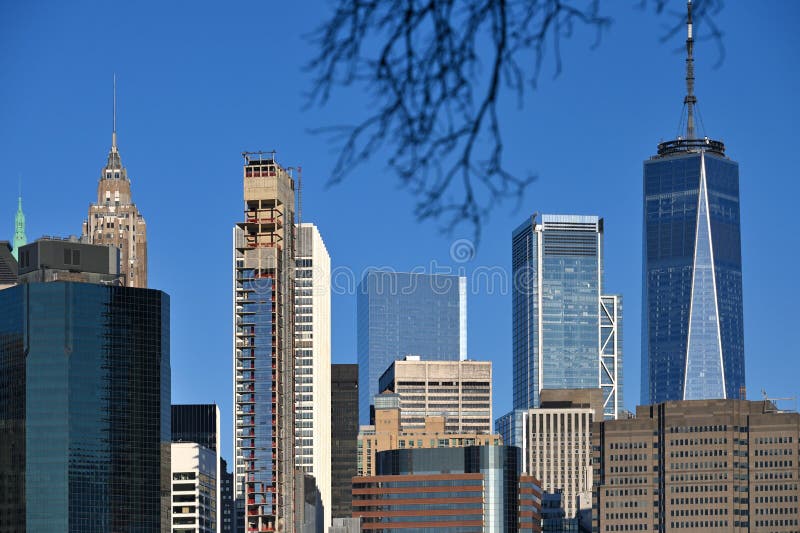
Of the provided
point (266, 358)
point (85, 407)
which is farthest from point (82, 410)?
point (266, 358)

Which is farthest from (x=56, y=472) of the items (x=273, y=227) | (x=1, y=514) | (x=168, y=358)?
(x=273, y=227)

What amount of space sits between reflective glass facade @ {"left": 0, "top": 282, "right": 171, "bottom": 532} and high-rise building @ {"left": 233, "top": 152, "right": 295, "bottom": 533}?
9.09 metres

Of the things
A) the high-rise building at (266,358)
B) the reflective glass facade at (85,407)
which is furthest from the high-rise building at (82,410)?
the high-rise building at (266,358)

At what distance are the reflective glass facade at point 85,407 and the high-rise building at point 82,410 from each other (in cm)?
10

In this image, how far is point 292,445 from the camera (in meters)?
191

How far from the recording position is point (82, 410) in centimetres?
18838

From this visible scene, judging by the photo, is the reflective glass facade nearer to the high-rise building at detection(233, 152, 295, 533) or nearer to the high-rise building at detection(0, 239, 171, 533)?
the high-rise building at detection(0, 239, 171, 533)

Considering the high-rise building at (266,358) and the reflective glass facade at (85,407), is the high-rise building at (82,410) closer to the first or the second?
the reflective glass facade at (85,407)

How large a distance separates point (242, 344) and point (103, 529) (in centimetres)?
2225

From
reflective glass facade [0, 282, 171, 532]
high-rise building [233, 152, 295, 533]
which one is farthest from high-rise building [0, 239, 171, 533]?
high-rise building [233, 152, 295, 533]

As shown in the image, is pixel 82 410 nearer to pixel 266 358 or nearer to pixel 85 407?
pixel 85 407

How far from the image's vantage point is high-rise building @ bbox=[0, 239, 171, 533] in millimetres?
184500

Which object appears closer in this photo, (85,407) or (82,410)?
(82,410)

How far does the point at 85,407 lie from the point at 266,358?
58.1 feet
